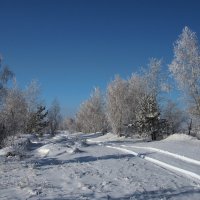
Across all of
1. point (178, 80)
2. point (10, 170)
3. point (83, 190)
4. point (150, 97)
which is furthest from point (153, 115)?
point (83, 190)

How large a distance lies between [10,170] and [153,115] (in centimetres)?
2658

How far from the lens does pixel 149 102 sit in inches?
1641

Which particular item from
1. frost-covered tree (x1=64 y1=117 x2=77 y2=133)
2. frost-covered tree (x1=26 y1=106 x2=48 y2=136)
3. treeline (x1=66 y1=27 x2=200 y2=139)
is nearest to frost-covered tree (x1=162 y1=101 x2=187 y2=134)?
treeline (x1=66 y1=27 x2=200 y2=139)

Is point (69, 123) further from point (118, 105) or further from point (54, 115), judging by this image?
point (118, 105)

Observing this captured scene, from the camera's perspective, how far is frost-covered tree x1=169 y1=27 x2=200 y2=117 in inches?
1314

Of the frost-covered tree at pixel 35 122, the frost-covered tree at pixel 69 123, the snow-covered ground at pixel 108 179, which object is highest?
the frost-covered tree at pixel 69 123

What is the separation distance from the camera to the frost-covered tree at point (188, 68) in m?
33.4

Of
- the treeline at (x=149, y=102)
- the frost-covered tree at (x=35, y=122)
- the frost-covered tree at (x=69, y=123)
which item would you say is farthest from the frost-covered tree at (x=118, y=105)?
the frost-covered tree at (x=69, y=123)

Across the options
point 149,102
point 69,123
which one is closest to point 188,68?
point 149,102

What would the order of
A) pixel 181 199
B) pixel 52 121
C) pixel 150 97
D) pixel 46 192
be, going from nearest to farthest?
pixel 181 199 → pixel 46 192 → pixel 150 97 → pixel 52 121

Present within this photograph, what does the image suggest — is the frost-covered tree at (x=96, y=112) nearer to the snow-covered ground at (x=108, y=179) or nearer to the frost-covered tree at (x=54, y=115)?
the frost-covered tree at (x=54, y=115)

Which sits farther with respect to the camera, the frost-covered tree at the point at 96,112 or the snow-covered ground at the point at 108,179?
the frost-covered tree at the point at 96,112

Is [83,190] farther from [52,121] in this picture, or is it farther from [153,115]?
[52,121]

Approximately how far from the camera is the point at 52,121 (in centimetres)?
9712
